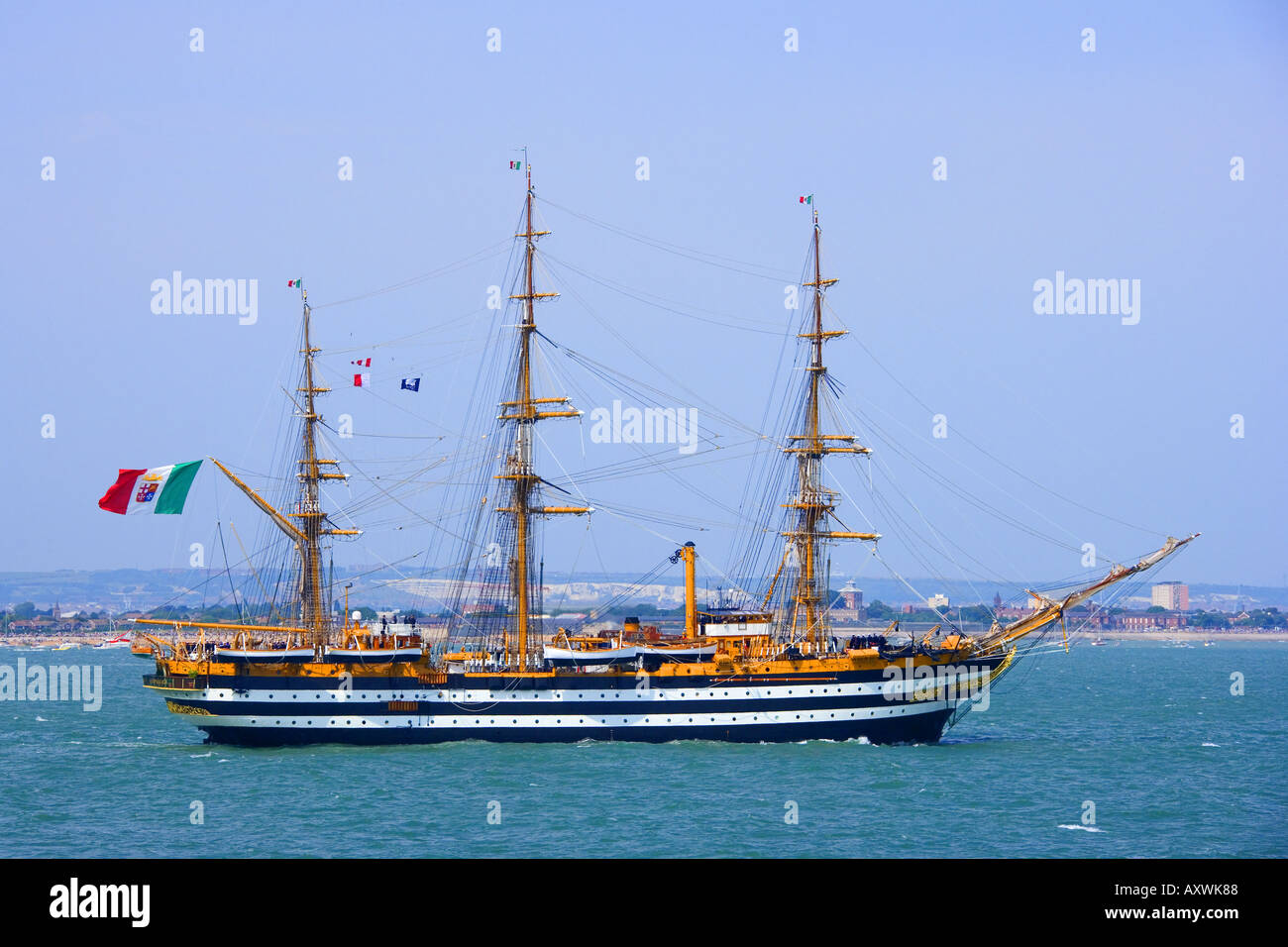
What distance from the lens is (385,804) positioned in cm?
4506

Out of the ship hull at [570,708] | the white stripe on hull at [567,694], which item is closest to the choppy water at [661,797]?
the ship hull at [570,708]

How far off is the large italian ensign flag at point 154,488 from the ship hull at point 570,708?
Result: 816 centimetres

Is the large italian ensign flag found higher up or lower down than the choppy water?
higher up

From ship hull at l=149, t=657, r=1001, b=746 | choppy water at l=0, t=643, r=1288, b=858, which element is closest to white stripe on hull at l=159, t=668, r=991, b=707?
ship hull at l=149, t=657, r=1001, b=746

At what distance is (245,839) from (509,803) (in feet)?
29.3

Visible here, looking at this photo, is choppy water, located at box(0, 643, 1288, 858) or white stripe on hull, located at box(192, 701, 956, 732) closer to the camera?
choppy water, located at box(0, 643, 1288, 858)

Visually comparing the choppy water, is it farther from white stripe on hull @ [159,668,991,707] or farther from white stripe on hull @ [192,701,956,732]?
white stripe on hull @ [159,668,991,707]

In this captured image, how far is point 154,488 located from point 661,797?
92.5ft

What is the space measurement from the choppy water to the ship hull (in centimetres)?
115

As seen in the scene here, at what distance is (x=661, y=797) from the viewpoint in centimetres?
4588

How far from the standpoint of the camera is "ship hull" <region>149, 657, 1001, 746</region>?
59.7 m
